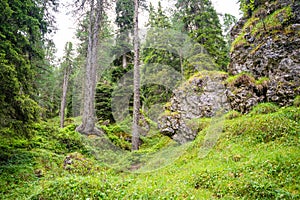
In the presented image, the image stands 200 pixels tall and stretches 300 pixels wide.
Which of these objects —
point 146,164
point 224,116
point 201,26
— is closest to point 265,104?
point 224,116

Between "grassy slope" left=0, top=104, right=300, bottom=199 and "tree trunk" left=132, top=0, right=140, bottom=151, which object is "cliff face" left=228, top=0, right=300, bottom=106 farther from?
→ "tree trunk" left=132, top=0, right=140, bottom=151

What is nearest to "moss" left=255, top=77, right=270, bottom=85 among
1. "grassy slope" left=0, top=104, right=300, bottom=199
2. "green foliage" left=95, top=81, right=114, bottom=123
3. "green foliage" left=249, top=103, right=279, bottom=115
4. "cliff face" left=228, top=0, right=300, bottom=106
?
"cliff face" left=228, top=0, right=300, bottom=106

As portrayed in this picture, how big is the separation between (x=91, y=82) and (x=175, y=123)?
5.91m

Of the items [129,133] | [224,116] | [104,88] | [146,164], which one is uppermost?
[104,88]

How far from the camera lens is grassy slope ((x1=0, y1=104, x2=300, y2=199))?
613cm

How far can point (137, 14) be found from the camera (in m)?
15.2

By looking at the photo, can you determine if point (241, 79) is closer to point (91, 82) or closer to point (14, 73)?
point (91, 82)

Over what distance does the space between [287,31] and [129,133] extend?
11.5 m

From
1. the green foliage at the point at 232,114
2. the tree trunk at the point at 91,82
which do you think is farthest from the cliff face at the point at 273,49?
the tree trunk at the point at 91,82

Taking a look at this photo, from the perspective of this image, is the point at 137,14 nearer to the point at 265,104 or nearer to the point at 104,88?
the point at 104,88

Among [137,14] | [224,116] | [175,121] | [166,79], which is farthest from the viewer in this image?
[166,79]

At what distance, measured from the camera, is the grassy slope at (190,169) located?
613 centimetres

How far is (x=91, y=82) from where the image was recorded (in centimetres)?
1440

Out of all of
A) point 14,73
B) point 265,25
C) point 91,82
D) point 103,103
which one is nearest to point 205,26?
point 265,25
